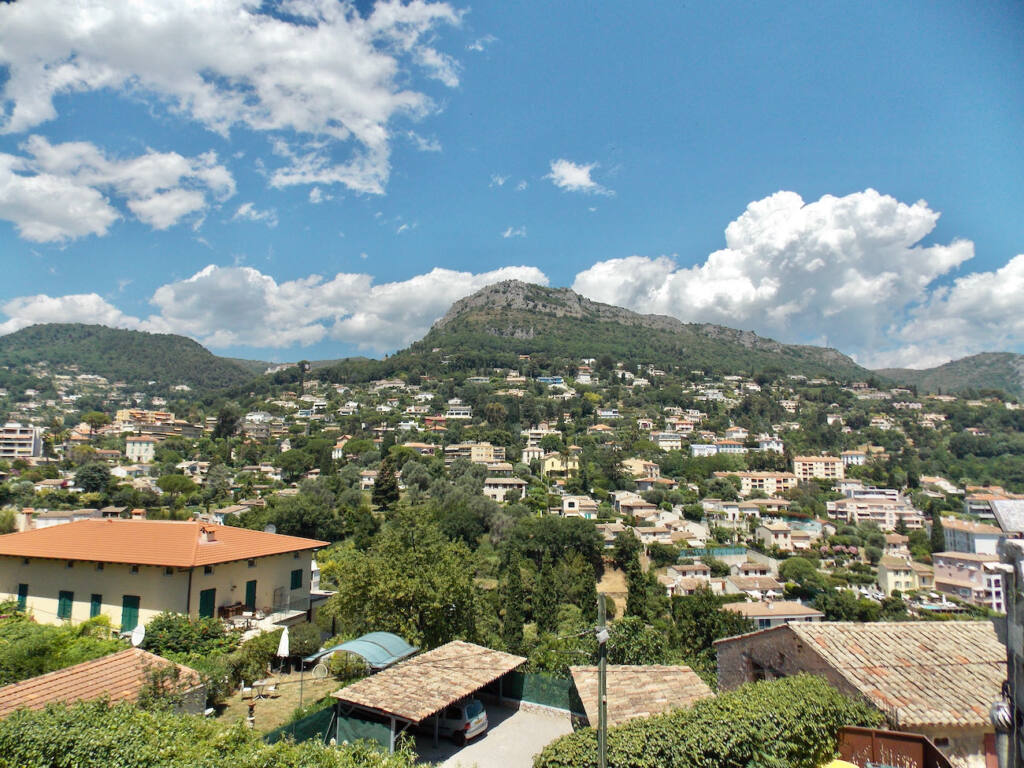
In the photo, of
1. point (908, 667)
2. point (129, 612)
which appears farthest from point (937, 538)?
point (129, 612)

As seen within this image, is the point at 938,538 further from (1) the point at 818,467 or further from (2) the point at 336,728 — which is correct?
(2) the point at 336,728

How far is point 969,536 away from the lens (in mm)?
56312

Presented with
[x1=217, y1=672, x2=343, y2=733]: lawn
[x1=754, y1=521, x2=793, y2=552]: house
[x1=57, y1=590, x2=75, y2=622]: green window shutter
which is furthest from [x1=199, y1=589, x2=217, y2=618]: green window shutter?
[x1=754, y1=521, x2=793, y2=552]: house

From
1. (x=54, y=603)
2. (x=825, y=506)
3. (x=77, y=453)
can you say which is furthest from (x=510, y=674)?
(x=77, y=453)

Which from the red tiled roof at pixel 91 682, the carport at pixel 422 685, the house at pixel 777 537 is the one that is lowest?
the house at pixel 777 537

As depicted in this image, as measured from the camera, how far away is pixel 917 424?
108 m

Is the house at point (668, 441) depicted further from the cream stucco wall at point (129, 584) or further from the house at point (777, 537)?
the cream stucco wall at point (129, 584)

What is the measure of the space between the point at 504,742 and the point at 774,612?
3300cm

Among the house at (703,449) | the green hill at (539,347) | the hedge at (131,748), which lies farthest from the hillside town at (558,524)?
the green hill at (539,347)

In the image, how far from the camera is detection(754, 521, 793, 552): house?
5619cm

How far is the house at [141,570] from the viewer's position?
1445 centimetres

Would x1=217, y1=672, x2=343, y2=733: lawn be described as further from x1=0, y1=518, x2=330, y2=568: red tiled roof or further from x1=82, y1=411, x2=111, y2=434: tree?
x1=82, y1=411, x2=111, y2=434: tree

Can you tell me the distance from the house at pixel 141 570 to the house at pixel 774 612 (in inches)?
1164

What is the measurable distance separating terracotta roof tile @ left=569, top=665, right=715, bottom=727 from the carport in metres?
1.66
